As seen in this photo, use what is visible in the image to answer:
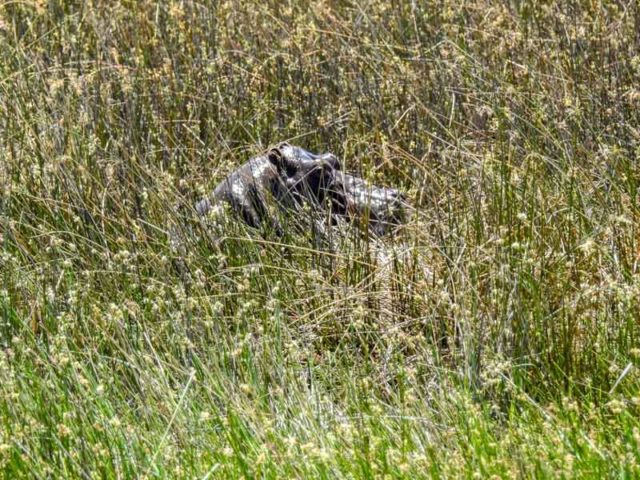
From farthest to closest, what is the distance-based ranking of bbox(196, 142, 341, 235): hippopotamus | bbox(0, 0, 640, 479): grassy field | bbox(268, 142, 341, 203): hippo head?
bbox(268, 142, 341, 203): hippo head, bbox(196, 142, 341, 235): hippopotamus, bbox(0, 0, 640, 479): grassy field

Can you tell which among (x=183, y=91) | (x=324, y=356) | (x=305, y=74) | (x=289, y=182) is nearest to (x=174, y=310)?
(x=324, y=356)

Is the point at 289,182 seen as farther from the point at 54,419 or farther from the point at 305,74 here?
the point at 54,419

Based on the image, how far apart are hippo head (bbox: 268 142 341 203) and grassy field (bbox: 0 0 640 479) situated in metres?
0.15

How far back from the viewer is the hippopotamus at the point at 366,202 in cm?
398

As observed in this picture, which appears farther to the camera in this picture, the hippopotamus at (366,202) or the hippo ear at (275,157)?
the hippo ear at (275,157)

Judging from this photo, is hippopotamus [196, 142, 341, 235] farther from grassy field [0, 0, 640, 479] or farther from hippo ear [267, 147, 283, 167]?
grassy field [0, 0, 640, 479]

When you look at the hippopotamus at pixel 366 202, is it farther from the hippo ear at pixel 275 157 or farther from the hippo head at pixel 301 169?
the hippo ear at pixel 275 157

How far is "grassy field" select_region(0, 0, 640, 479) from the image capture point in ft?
8.81

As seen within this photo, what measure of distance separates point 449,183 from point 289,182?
1.98 feet

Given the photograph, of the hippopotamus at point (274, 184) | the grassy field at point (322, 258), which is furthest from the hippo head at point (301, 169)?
the grassy field at point (322, 258)

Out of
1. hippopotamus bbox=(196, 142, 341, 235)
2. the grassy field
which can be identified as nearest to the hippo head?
hippopotamus bbox=(196, 142, 341, 235)

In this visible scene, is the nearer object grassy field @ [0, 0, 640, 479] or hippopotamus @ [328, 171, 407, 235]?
grassy field @ [0, 0, 640, 479]

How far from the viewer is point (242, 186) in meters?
4.31

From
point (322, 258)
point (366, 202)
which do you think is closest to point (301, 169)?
point (366, 202)
